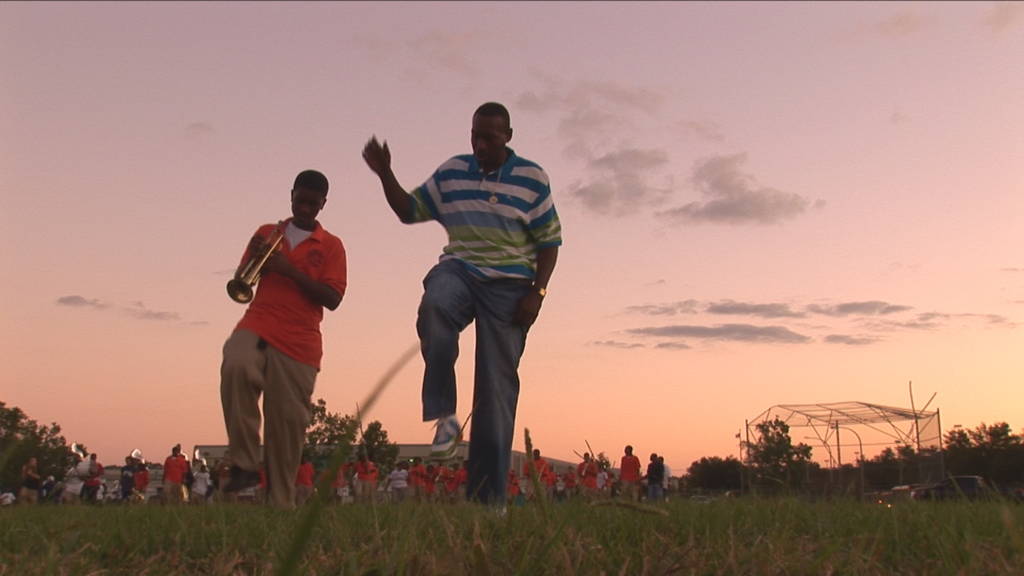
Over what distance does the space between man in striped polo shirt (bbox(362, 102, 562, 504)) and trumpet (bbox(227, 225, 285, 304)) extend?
101cm

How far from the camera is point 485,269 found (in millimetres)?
5195

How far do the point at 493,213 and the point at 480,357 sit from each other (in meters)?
0.76

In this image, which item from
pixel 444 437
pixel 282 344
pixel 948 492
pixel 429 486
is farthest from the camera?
pixel 282 344

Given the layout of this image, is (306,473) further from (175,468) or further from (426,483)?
(426,483)

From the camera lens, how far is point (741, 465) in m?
3.92

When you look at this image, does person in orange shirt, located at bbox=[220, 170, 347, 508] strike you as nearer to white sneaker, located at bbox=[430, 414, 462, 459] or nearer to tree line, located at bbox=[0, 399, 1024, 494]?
tree line, located at bbox=[0, 399, 1024, 494]

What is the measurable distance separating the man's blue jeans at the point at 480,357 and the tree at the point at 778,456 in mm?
1709

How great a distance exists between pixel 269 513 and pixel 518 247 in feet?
6.53

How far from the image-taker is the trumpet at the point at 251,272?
6.05m

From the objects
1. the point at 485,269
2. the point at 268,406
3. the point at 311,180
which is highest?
the point at 311,180

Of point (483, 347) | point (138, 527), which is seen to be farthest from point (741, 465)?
point (138, 527)

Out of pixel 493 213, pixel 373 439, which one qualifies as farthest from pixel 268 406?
pixel 373 439

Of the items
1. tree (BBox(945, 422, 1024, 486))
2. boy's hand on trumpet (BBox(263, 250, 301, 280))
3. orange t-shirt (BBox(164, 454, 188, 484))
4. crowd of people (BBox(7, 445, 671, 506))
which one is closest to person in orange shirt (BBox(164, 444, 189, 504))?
orange t-shirt (BBox(164, 454, 188, 484))

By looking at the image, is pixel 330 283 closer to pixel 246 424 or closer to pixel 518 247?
pixel 246 424
